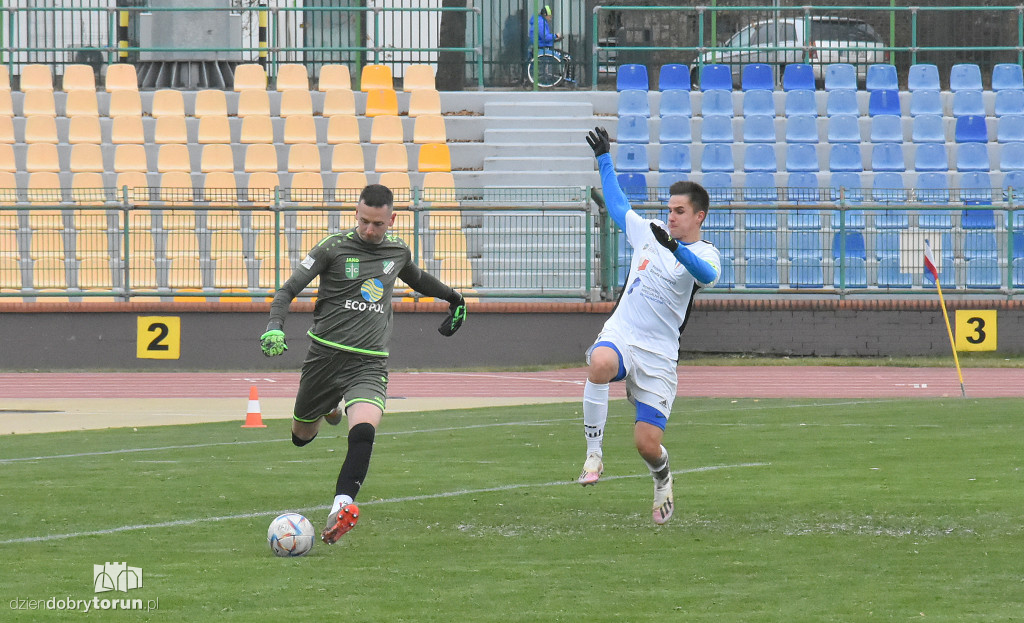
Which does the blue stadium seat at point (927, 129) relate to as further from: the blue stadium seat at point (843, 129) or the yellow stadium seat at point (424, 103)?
the yellow stadium seat at point (424, 103)

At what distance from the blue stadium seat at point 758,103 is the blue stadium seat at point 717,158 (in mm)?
1035

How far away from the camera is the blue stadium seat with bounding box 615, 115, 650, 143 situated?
81.7 feet

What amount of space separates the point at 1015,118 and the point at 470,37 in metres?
10.1

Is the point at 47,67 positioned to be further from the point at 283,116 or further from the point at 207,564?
the point at 207,564

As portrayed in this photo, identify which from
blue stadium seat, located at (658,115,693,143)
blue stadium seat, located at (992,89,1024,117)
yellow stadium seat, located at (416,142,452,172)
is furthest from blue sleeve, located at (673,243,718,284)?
blue stadium seat, located at (992,89,1024,117)

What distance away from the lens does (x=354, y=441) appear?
25.2ft

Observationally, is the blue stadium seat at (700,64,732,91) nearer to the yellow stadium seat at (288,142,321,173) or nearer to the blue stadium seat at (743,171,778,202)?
the blue stadium seat at (743,171,778,202)

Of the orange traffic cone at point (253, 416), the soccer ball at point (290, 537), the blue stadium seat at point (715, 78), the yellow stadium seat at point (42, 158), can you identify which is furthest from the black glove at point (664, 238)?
the yellow stadium seat at point (42, 158)

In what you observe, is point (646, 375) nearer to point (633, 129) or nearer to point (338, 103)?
point (633, 129)

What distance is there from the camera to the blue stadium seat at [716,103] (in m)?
25.2

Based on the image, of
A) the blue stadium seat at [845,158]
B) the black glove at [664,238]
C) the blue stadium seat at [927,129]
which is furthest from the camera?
the blue stadium seat at [927,129]

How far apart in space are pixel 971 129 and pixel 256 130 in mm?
12278

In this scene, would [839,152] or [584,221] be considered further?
[839,152]

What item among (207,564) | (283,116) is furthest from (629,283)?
(283,116)
